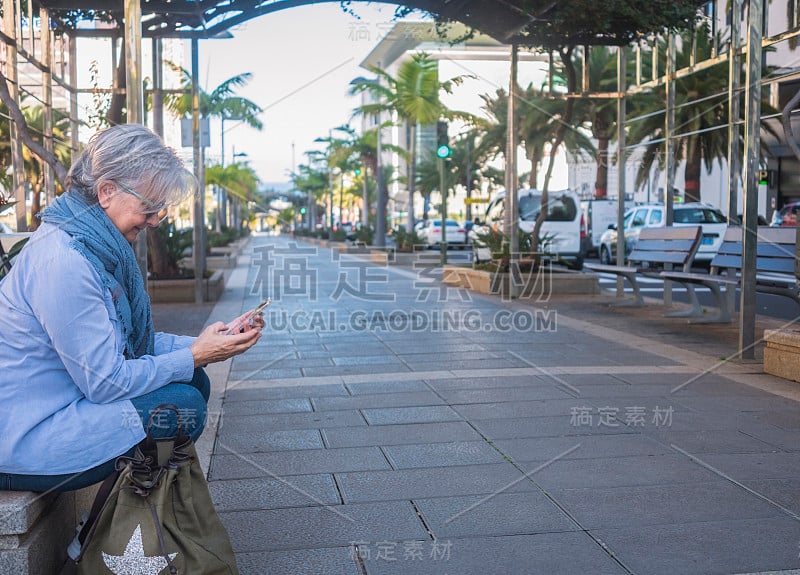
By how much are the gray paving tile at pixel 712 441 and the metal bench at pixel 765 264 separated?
9.97 feet

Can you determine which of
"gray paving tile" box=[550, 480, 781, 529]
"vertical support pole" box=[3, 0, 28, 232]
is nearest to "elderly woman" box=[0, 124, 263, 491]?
"gray paving tile" box=[550, 480, 781, 529]

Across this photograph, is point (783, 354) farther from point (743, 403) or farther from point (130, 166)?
point (130, 166)

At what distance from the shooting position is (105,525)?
2557 millimetres

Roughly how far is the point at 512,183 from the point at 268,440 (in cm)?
971

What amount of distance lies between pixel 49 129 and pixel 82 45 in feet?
8.30

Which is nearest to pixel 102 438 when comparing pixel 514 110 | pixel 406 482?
pixel 406 482

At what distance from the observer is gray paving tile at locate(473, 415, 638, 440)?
533cm

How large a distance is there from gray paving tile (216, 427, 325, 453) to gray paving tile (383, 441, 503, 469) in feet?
1.52

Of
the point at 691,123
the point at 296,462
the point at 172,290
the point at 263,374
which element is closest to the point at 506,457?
the point at 296,462

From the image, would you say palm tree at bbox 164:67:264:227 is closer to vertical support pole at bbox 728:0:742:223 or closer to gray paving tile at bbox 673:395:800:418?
vertical support pole at bbox 728:0:742:223

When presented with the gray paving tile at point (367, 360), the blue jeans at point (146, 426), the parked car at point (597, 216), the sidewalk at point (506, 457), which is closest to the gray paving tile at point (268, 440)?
the sidewalk at point (506, 457)

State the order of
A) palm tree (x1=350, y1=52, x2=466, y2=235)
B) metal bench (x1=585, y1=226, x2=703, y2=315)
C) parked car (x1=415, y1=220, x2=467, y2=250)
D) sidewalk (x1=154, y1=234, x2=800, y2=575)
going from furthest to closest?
parked car (x1=415, y1=220, x2=467, y2=250) → palm tree (x1=350, y1=52, x2=466, y2=235) → metal bench (x1=585, y1=226, x2=703, y2=315) → sidewalk (x1=154, y1=234, x2=800, y2=575)

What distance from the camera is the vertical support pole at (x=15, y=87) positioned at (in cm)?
1012

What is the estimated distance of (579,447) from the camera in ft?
16.5
